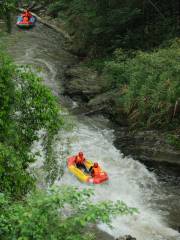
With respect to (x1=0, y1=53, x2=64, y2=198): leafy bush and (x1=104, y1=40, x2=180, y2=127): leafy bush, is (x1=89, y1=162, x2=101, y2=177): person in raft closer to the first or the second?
(x1=104, y1=40, x2=180, y2=127): leafy bush

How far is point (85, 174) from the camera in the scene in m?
15.2

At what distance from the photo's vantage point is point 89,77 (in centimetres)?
2314

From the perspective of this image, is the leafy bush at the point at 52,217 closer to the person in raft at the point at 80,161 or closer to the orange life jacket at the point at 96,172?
the orange life jacket at the point at 96,172

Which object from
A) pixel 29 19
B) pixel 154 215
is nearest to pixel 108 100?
pixel 154 215

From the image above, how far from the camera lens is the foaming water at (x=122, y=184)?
12570 millimetres

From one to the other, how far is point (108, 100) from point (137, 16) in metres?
6.06

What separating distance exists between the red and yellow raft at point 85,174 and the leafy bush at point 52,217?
871cm

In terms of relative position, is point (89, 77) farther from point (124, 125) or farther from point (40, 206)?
point (40, 206)

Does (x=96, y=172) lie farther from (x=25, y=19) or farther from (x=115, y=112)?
(x=25, y=19)

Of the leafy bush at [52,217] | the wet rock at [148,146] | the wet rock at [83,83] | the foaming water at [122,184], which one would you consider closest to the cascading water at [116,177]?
Answer: the foaming water at [122,184]

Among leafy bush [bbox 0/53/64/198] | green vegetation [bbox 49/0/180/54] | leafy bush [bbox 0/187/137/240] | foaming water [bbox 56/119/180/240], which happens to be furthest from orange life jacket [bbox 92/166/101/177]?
green vegetation [bbox 49/0/180/54]

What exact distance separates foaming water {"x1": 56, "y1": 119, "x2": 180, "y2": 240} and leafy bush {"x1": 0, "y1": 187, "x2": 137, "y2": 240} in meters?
6.35

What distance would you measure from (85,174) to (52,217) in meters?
9.18

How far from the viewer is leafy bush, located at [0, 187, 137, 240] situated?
5828 millimetres
